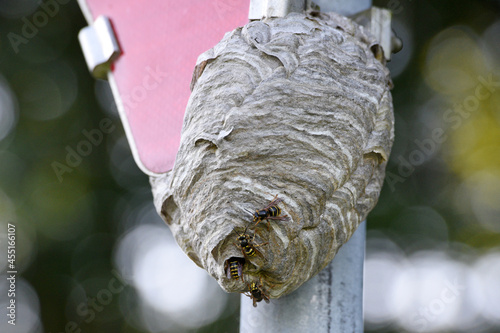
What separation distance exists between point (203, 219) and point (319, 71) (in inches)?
24.8

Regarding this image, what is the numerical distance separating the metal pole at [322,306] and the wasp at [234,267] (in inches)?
10.2

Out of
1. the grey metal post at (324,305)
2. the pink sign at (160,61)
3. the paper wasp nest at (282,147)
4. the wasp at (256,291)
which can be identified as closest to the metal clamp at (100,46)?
the pink sign at (160,61)

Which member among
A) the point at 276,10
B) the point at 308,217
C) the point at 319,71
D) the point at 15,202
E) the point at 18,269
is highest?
the point at 276,10

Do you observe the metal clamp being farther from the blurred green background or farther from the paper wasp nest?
→ the blurred green background

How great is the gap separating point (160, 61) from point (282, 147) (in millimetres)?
944

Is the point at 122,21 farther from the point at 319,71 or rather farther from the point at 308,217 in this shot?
the point at 308,217

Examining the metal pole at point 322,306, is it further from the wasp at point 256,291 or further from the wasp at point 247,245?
the wasp at point 247,245

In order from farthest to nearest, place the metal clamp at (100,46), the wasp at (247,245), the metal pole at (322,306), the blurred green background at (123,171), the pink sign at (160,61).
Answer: the blurred green background at (123,171), the metal clamp at (100,46), the pink sign at (160,61), the metal pole at (322,306), the wasp at (247,245)

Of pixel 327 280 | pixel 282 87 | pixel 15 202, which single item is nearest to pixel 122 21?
pixel 282 87

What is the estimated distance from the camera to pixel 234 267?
5.42ft

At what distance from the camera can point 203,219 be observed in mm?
1771

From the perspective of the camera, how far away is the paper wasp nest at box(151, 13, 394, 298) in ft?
5.67

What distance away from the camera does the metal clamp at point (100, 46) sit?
2.73 meters

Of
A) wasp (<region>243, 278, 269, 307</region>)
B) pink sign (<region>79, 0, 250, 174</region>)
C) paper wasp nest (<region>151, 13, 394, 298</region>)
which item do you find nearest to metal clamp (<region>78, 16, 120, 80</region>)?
pink sign (<region>79, 0, 250, 174</region>)
